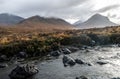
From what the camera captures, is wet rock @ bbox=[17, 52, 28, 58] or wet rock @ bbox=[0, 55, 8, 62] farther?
wet rock @ bbox=[17, 52, 28, 58]

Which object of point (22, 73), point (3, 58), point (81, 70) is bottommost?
point (3, 58)

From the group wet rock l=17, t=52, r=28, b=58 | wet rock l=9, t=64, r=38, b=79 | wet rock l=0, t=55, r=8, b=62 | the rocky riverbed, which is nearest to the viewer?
the rocky riverbed

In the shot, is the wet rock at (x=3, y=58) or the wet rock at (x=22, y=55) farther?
the wet rock at (x=22, y=55)

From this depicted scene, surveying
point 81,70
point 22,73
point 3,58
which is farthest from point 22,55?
point 81,70

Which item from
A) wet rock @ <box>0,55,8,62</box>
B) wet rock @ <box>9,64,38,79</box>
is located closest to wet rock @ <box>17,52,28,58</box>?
wet rock @ <box>0,55,8,62</box>

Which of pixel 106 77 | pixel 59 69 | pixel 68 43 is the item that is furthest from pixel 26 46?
pixel 106 77

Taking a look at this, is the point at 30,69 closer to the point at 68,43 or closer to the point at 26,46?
the point at 26,46

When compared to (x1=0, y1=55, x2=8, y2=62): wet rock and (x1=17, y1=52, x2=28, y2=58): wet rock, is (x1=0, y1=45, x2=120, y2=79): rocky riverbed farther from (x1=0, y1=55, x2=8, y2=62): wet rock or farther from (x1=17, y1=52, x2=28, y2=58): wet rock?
(x1=17, y1=52, x2=28, y2=58): wet rock

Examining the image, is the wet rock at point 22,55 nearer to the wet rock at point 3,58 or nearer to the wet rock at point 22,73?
the wet rock at point 3,58

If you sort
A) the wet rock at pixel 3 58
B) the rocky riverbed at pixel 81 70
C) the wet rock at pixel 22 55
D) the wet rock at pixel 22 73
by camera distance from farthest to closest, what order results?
the wet rock at pixel 22 55, the wet rock at pixel 3 58, the wet rock at pixel 22 73, the rocky riverbed at pixel 81 70

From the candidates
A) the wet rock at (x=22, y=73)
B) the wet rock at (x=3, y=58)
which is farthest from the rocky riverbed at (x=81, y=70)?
the wet rock at (x=3, y=58)

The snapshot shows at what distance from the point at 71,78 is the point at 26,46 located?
1546 inches

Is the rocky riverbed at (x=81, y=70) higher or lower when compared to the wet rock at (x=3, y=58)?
higher

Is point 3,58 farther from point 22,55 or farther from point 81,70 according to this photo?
point 81,70
